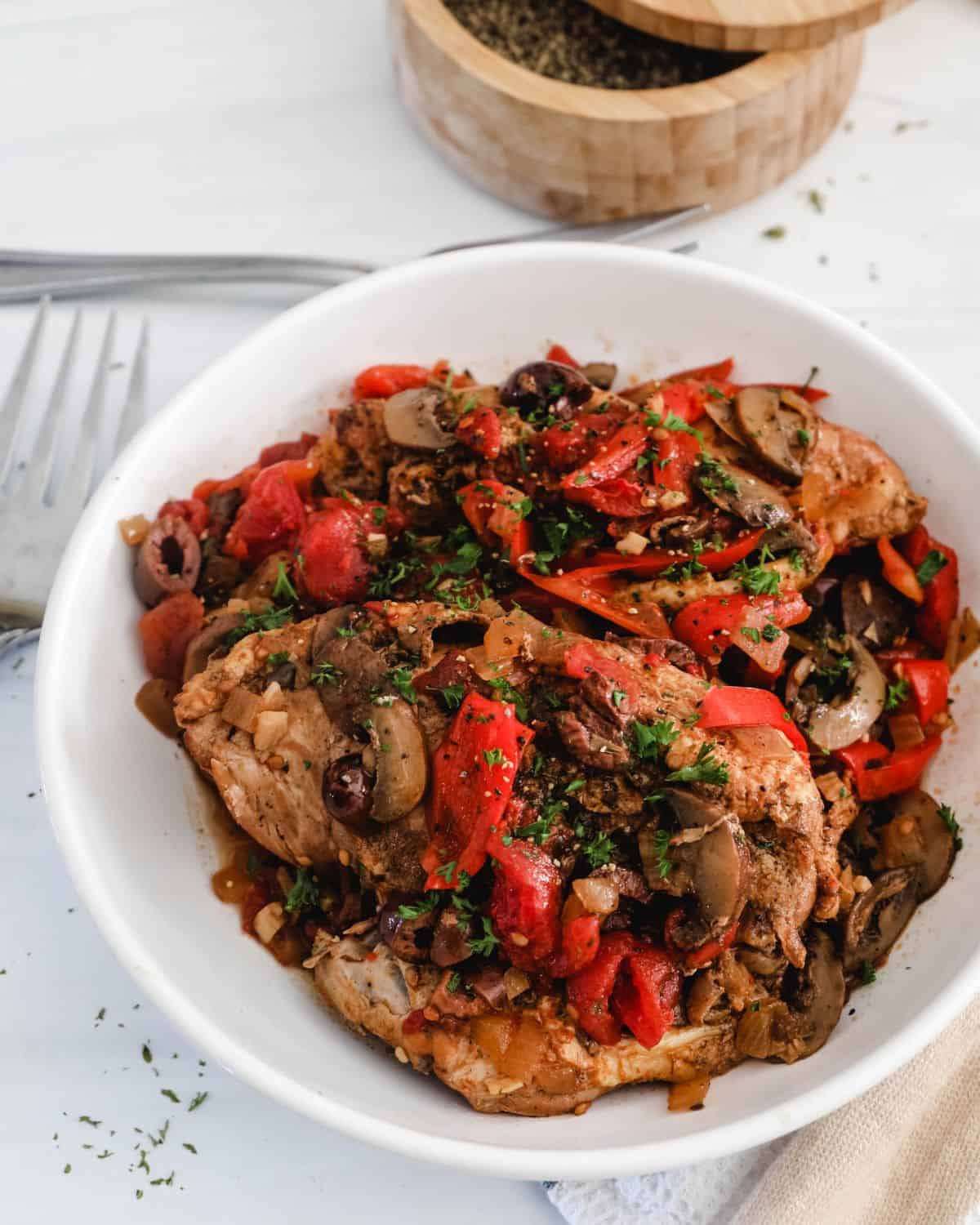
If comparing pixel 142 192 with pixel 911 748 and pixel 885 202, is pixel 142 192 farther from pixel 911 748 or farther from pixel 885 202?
pixel 911 748

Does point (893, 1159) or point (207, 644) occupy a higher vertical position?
point (207, 644)

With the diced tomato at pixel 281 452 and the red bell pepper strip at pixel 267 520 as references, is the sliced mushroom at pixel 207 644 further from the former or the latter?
the diced tomato at pixel 281 452

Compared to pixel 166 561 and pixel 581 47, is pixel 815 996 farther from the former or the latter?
pixel 581 47

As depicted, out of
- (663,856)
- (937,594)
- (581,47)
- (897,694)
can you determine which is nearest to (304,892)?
(663,856)

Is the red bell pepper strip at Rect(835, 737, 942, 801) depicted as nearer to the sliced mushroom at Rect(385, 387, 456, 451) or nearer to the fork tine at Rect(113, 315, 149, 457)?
the sliced mushroom at Rect(385, 387, 456, 451)

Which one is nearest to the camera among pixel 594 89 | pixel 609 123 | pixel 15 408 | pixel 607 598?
pixel 607 598

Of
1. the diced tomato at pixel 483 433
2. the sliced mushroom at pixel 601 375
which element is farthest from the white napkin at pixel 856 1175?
the sliced mushroom at pixel 601 375

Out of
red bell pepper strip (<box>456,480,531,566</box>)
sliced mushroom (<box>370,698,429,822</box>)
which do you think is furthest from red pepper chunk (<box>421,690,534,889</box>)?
red bell pepper strip (<box>456,480,531,566</box>)
